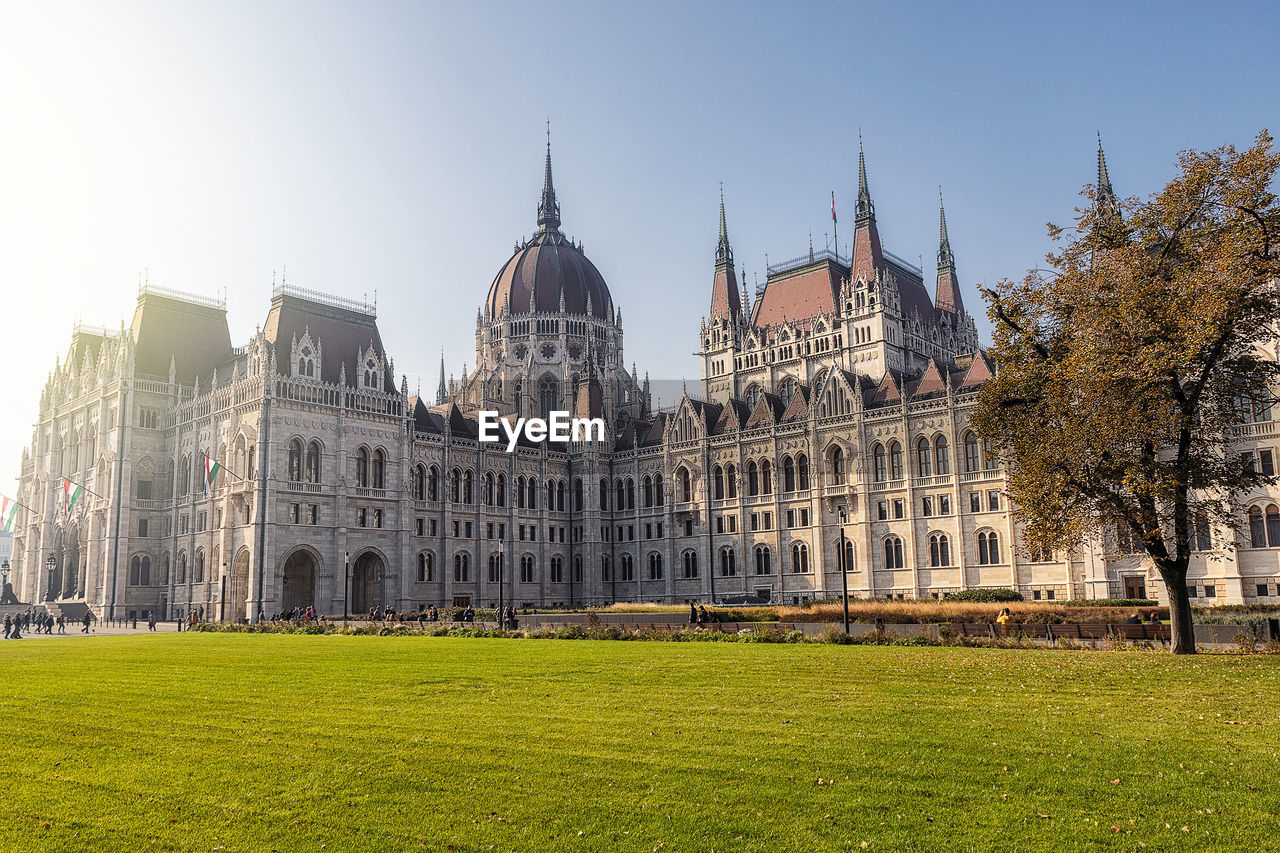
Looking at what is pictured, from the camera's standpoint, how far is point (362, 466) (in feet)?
230

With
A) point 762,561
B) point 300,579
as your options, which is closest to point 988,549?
point 762,561

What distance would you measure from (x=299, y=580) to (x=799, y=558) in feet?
114

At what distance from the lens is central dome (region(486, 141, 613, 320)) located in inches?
3898

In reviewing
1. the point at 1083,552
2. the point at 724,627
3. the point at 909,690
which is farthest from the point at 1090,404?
the point at 1083,552

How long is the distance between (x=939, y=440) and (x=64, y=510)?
217ft


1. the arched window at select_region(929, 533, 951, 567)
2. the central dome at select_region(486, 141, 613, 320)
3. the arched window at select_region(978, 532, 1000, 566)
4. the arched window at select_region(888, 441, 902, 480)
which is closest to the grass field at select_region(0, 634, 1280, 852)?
the arched window at select_region(978, 532, 1000, 566)

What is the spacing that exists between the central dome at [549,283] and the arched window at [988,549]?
4837 centimetres

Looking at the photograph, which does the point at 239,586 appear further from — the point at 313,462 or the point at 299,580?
the point at 313,462

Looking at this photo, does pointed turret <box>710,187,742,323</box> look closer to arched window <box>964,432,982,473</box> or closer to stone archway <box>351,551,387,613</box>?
arched window <box>964,432,982,473</box>

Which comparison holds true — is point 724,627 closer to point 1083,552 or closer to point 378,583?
point 1083,552

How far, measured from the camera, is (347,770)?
1232 cm

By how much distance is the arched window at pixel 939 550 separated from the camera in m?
64.8

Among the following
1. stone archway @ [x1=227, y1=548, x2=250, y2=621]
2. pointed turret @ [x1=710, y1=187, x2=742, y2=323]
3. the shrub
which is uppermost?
pointed turret @ [x1=710, y1=187, x2=742, y2=323]

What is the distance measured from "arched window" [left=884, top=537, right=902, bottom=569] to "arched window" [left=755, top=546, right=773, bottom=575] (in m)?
9.36
